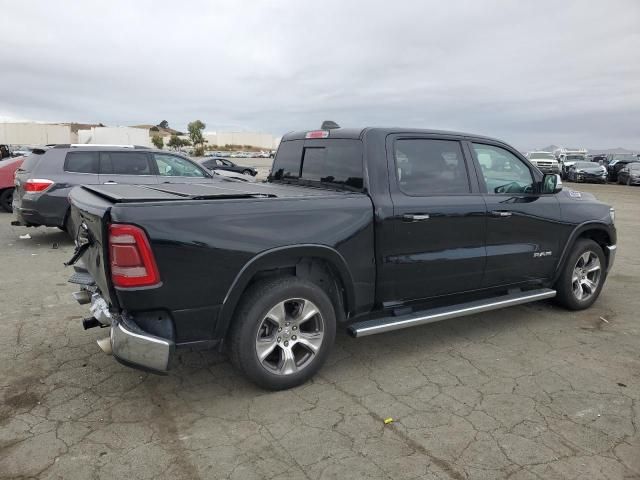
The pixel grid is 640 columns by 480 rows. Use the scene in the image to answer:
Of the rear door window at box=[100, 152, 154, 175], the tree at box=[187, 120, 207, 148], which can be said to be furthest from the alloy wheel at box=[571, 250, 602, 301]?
the tree at box=[187, 120, 207, 148]

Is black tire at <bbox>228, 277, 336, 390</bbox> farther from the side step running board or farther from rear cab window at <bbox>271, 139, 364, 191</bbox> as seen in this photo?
rear cab window at <bbox>271, 139, 364, 191</bbox>

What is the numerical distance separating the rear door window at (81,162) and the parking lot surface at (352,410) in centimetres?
398

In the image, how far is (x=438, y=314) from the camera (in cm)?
406

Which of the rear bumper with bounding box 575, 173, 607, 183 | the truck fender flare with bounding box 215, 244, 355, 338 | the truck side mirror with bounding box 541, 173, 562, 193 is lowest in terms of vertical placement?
the truck fender flare with bounding box 215, 244, 355, 338

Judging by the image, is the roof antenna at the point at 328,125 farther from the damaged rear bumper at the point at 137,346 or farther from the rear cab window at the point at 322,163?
the damaged rear bumper at the point at 137,346

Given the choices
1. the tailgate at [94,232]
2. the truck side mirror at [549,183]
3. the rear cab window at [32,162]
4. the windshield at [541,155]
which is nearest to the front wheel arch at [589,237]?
the truck side mirror at [549,183]

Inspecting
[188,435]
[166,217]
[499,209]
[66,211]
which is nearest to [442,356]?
[499,209]

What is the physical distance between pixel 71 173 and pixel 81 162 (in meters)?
0.26

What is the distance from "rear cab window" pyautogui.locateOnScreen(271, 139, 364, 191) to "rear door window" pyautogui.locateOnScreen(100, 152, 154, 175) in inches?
174

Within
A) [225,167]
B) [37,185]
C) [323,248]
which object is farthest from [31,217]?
[225,167]

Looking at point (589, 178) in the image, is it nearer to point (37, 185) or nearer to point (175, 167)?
point (175, 167)

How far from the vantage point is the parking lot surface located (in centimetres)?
274

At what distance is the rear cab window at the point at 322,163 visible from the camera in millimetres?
4031

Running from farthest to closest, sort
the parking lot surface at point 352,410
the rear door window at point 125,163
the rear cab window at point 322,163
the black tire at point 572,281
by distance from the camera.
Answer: the rear door window at point 125,163 → the black tire at point 572,281 → the rear cab window at point 322,163 → the parking lot surface at point 352,410
